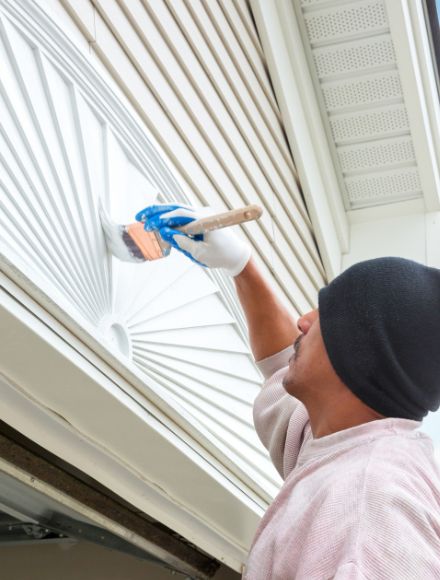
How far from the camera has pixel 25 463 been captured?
1.90 metres

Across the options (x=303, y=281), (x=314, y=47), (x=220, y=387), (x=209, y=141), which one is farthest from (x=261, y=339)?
(x=314, y=47)

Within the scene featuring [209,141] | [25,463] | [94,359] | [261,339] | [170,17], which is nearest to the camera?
[94,359]

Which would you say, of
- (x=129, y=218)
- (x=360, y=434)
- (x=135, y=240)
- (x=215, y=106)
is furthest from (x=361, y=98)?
(x=360, y=434)

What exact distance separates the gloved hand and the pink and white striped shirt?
1.76 ft

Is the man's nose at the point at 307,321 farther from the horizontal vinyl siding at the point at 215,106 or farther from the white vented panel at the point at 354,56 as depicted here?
the white vented panel at the point at 354,56

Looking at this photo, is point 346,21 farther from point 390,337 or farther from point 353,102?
point 390,337

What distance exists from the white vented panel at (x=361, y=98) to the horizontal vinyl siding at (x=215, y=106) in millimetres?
375

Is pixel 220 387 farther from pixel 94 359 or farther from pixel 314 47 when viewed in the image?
pixel 314 47

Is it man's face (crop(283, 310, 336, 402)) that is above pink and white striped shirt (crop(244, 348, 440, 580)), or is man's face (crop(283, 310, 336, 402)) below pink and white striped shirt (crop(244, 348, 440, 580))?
above

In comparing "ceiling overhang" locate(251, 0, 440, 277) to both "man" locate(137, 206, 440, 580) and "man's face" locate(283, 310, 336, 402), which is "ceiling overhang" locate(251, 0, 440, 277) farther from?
"man's face" locate(283, 310, 336, 402)

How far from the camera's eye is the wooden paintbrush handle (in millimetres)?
1857

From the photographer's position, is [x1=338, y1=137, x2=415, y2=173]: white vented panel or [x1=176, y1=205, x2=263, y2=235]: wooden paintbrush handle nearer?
[x1=176, y1=205, x2=263, y2=235]: wooden paintbrush handle

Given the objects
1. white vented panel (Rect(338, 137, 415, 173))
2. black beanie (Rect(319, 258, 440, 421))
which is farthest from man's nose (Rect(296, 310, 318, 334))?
white vented panel (Rect(338, 137, 415, 173))

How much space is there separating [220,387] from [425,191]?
2.21 meters
